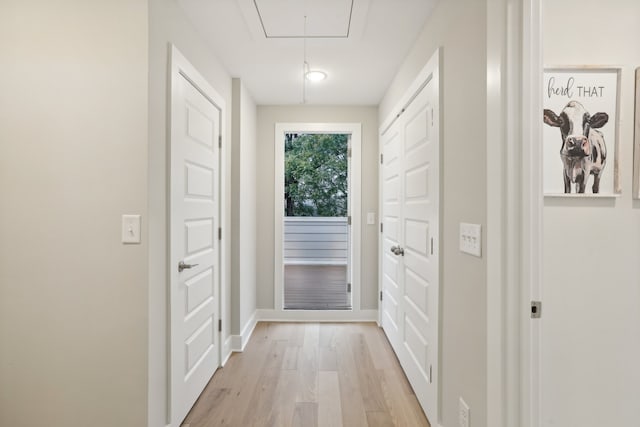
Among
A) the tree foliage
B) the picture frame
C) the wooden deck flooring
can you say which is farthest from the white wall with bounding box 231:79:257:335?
the tree foliage

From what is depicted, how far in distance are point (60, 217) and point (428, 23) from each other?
2.21 metres

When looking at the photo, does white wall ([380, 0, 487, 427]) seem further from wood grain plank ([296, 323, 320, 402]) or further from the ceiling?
wood grain plank ([296, 323, 320, 402])

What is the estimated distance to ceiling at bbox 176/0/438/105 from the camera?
1.83 metres

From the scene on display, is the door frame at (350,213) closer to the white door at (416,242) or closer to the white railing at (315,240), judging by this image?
the white door at (416,242)

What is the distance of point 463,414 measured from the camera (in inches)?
56.0

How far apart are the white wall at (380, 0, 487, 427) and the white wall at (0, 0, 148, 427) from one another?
1.44 meters

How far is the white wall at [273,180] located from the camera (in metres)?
3.54

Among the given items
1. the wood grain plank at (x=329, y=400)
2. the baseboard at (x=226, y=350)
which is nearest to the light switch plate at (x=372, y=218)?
the wood grain plank at (x=329, y=400)

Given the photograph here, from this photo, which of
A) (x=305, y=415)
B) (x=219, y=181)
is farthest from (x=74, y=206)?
(x=305, y=415)

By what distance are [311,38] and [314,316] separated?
2.67 m

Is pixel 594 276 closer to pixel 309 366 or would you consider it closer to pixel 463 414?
pixel 463 414

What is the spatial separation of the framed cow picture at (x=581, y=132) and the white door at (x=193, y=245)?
5.94 feet

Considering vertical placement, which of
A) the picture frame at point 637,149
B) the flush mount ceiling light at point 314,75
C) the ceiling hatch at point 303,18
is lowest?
the picture frame at point 637,149

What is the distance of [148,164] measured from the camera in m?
1.48
